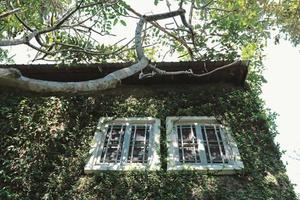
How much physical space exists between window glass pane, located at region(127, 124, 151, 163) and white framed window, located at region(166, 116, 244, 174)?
18.8 inches

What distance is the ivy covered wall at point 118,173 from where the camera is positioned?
5879 mm

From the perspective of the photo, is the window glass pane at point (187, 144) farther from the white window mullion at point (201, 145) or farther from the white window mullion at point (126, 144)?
the white window mullion at point (126, 144)

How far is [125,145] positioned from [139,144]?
29 centimetres

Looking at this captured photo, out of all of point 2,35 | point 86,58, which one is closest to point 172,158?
point 86,58

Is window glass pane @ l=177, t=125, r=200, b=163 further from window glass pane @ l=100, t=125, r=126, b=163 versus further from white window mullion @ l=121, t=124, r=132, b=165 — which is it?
window glass pane @ l=100, t=125, r=126, b=163

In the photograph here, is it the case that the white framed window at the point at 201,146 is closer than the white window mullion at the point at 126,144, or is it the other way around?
the white framed window at the point at 201,146

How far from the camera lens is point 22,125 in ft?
23.8

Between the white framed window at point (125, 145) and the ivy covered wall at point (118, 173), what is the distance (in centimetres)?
17

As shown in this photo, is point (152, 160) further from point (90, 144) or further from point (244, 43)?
point (244, 43)

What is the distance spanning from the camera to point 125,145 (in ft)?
22.6

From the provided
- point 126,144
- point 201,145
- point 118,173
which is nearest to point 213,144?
point 201,145

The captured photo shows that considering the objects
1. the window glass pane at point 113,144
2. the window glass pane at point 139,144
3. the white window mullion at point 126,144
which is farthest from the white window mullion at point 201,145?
the window glass pane at point 113,144

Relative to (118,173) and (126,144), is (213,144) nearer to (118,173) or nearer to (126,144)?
(126,144)

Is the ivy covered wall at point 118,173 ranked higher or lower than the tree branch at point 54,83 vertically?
higher
